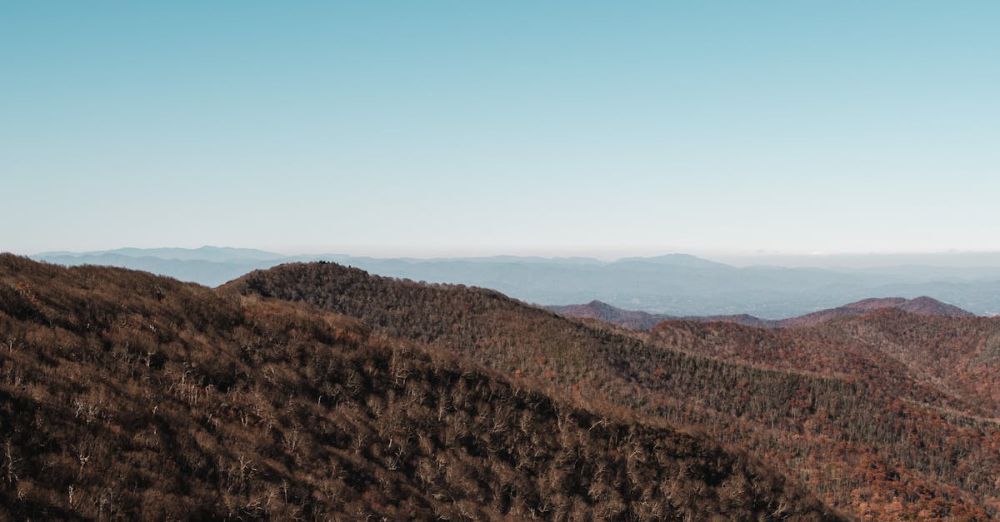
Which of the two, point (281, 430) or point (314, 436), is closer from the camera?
point (281, 430)

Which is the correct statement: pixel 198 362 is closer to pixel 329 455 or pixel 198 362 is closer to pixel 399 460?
pixel 329 455

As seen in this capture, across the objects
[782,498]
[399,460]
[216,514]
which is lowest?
[782,498]

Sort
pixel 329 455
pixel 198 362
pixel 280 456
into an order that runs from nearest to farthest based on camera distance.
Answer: pixel 280 456, pixel 329 455, pixel 198 362

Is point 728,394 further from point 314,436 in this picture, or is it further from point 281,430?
point 281,430

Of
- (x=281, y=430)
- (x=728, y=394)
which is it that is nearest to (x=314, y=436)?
(x=281, y=430)

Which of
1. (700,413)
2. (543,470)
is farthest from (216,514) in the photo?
(700,413)

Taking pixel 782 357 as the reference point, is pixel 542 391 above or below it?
above
